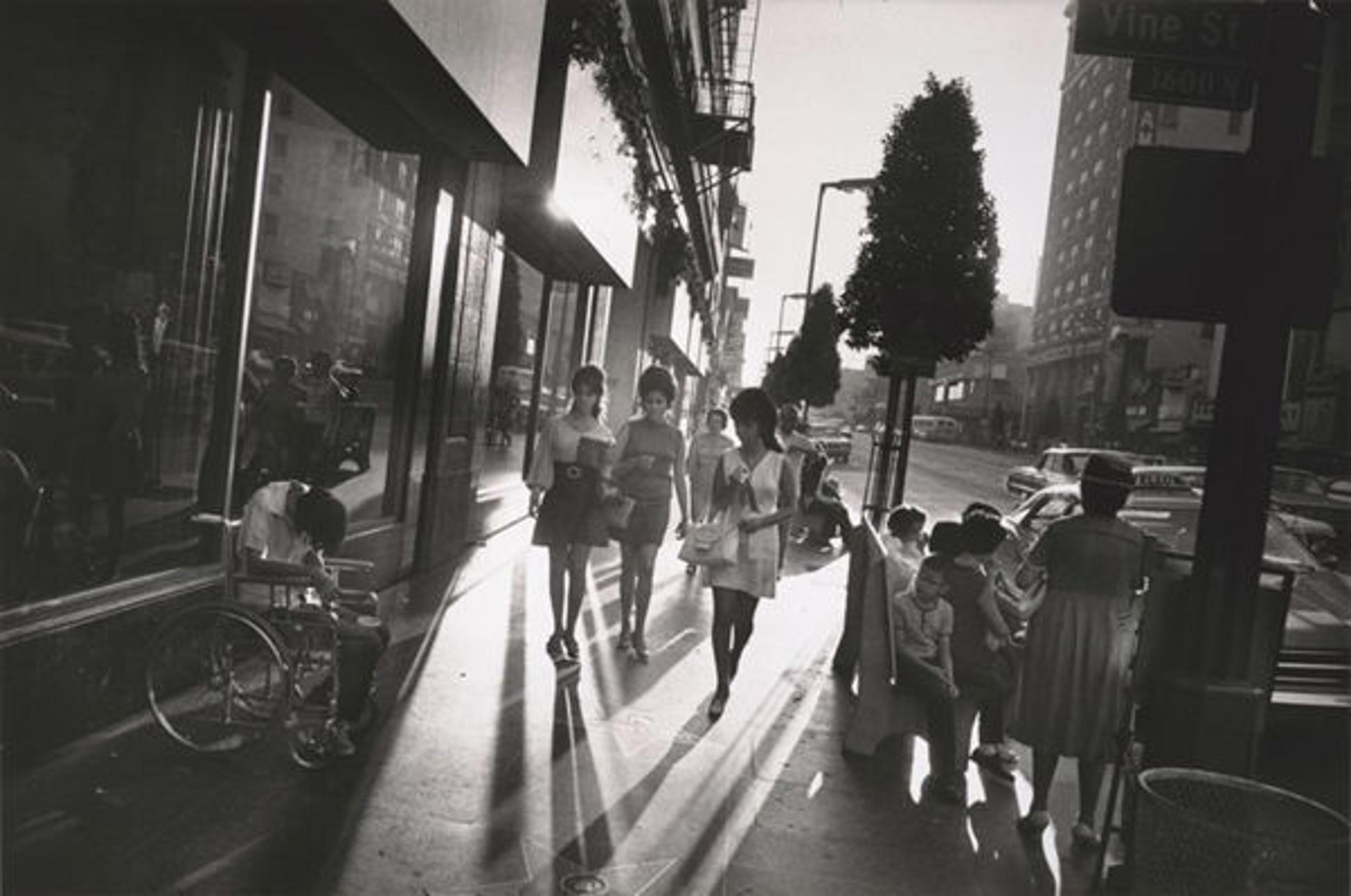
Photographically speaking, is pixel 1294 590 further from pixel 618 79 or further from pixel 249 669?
pixel 618 79

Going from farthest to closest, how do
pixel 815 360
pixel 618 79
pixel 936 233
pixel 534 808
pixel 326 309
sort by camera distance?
pixel 815 360, pixel 936 233, pixel 618 79, pixel 326 309, pixel 534 808

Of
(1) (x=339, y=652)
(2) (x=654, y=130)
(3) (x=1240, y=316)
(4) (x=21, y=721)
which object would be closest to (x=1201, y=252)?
(3) (x=1240, y=316)

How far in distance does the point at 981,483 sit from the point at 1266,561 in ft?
105

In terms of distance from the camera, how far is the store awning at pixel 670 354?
84.2 ft

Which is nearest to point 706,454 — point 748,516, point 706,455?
point 706,455

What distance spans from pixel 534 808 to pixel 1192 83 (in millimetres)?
3585

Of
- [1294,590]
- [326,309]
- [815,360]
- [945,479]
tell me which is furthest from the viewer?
[815,360]

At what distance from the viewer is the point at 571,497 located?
22.8 ft

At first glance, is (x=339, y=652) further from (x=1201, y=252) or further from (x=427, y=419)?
(x=427, y=419)

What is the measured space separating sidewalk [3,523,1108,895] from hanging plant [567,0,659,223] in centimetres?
687

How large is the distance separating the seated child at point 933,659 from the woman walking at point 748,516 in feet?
2.63

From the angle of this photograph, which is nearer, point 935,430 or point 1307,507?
point 1307,507

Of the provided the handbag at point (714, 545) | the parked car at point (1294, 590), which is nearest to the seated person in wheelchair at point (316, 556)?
the handbag at point (714, 545)

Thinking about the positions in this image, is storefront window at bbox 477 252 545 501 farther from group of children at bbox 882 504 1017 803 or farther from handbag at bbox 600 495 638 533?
group of children at bbox 882 504 1017 803
